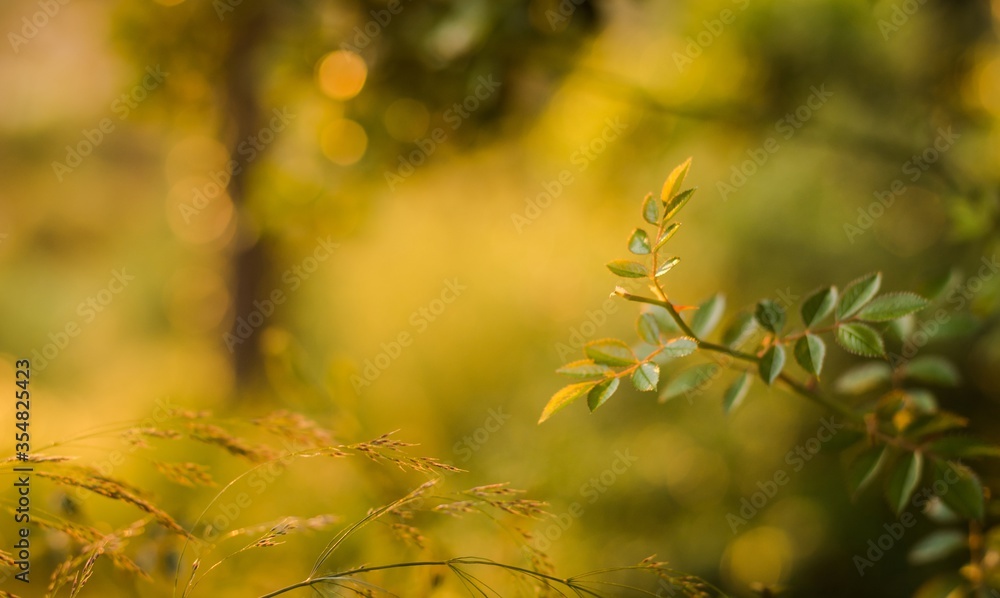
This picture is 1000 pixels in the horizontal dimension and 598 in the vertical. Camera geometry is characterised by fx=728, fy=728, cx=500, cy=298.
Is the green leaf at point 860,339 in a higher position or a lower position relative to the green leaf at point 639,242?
lower

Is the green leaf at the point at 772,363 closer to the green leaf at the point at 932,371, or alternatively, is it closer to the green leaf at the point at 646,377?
the green leaf at the point at 646,377

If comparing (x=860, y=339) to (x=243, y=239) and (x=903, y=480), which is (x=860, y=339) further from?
(x=243, y=239)

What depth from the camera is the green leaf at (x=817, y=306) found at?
21.6 inches

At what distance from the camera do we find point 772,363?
0.52 m

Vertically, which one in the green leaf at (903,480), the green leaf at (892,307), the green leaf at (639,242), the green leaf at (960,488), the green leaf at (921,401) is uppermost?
the green leaf at (639,242)

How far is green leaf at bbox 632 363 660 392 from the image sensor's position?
1.51ft

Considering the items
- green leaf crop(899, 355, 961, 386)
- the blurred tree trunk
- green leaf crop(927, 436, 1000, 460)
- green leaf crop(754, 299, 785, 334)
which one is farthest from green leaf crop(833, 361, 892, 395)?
the blurred tree trunk

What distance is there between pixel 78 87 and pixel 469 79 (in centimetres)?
562

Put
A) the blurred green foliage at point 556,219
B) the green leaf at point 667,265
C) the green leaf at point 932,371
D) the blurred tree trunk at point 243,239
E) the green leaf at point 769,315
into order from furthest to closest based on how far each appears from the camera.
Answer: the blurred tree trunk at point 243,239, the blurred green foliage at point 556,219, the green leaf at point 932,371, the green leaf at point 769,315, the green leaf at point 667,265

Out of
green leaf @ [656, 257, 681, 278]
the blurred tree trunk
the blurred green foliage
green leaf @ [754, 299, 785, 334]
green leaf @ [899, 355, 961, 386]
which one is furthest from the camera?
the blurred tree trunk

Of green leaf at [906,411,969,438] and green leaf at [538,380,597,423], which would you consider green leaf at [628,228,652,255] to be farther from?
green leaf at [906,411,969,438]

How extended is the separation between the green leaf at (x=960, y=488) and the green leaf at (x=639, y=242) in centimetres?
31

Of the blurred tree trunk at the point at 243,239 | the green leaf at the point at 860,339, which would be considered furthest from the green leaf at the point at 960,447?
the blurred tree trunk at the point at 243,239

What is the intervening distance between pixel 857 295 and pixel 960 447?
0.15m
